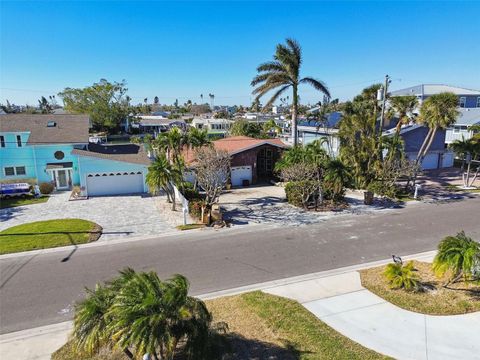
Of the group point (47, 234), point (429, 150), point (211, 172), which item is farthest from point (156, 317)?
point (429, 150)

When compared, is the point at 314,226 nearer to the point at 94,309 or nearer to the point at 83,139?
the point at 94,309

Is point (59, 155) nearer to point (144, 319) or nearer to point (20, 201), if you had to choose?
Answer: point (20, 201)

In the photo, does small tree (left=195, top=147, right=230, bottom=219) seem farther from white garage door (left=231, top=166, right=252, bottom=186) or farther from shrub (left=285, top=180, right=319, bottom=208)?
white garage door (left=231, top=166, right=252, bottom=186)

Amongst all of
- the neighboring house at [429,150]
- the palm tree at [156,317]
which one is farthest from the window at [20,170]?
the neighboring house at [429,150]

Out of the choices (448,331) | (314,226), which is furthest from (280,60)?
(448,331)

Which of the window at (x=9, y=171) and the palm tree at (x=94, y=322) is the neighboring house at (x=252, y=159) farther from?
the palm tree at (x=94, y=322)

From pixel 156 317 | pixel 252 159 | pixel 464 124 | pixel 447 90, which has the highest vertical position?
pixel 447 90
